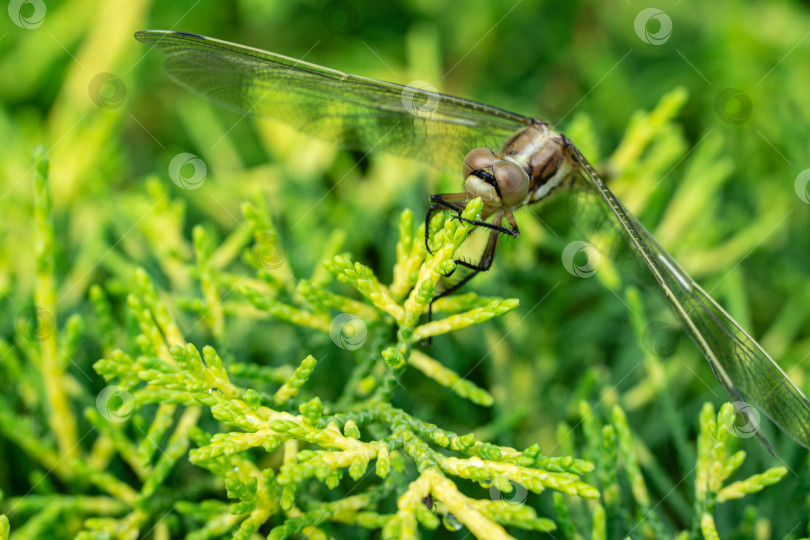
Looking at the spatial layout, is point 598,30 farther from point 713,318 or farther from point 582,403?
point 582,403

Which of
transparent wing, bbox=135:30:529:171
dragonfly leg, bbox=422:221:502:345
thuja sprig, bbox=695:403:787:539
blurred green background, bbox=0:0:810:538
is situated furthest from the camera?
blurred green background, bbox=0:0:810:538

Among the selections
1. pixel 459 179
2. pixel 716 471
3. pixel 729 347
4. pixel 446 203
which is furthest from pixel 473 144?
pixel 716 471

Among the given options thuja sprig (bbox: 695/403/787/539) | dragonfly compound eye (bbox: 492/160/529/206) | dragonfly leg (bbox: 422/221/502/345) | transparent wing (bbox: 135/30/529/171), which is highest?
transparent wing (bbox: 135/30/529/171)

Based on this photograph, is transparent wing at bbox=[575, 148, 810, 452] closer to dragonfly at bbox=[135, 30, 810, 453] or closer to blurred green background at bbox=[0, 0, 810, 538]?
dragonfly at bbox=[135, 30, 810, 453]

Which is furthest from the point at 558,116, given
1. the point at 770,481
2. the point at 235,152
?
the point at 770,481

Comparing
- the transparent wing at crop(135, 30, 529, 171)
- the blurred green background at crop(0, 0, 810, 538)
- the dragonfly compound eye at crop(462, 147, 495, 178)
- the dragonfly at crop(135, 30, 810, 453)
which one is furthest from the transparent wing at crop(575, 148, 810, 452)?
the transparent wing at crop(135, 30, 529, 171)

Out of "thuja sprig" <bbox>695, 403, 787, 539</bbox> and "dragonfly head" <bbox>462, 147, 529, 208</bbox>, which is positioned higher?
"dragonfly head" <bbox>462, 147, 529, 208</bbox>

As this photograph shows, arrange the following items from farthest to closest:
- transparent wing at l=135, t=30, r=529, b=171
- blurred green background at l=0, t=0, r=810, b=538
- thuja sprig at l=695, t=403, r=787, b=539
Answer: blurred green background at l=0, t=0, r=810, b=538 < transparent wing at l=135, t=30, r=529, b=171 < thuja sprig at l=695, t=403, r=787, b=539

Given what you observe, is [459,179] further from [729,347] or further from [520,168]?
[729,347]
